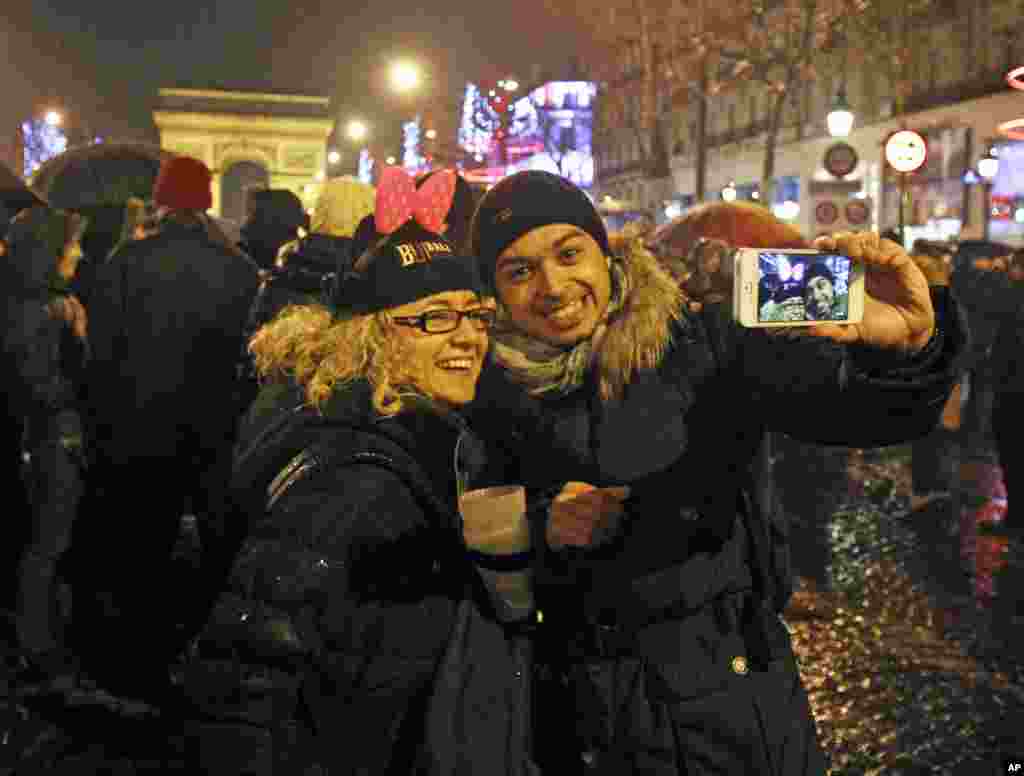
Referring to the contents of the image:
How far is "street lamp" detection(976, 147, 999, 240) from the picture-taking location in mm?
26625

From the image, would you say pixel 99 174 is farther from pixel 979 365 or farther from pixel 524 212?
pixel 979 365

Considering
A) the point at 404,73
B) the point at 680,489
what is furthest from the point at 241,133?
the point at 680,489

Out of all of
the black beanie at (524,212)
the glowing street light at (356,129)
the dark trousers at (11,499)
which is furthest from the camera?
the glowing street light at (356,129)

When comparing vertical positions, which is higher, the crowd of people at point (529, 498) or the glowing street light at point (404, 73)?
the glowing street light at point (404, 73)

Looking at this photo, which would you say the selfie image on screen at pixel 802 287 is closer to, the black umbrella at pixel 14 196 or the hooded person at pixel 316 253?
the hooded person at pixel 316 253

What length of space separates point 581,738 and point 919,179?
36.5m

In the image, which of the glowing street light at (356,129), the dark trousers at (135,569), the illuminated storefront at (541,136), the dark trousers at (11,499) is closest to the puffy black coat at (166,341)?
the dark trousers at (135,569)

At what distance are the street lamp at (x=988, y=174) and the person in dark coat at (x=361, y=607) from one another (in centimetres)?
2432

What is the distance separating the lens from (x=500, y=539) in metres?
2.07

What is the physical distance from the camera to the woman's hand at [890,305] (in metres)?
2.07

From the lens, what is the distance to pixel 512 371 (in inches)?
100

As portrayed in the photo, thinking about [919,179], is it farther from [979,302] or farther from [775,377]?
[775,377]

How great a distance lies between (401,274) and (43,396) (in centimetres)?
308

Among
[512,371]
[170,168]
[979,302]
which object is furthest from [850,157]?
[512,371]
